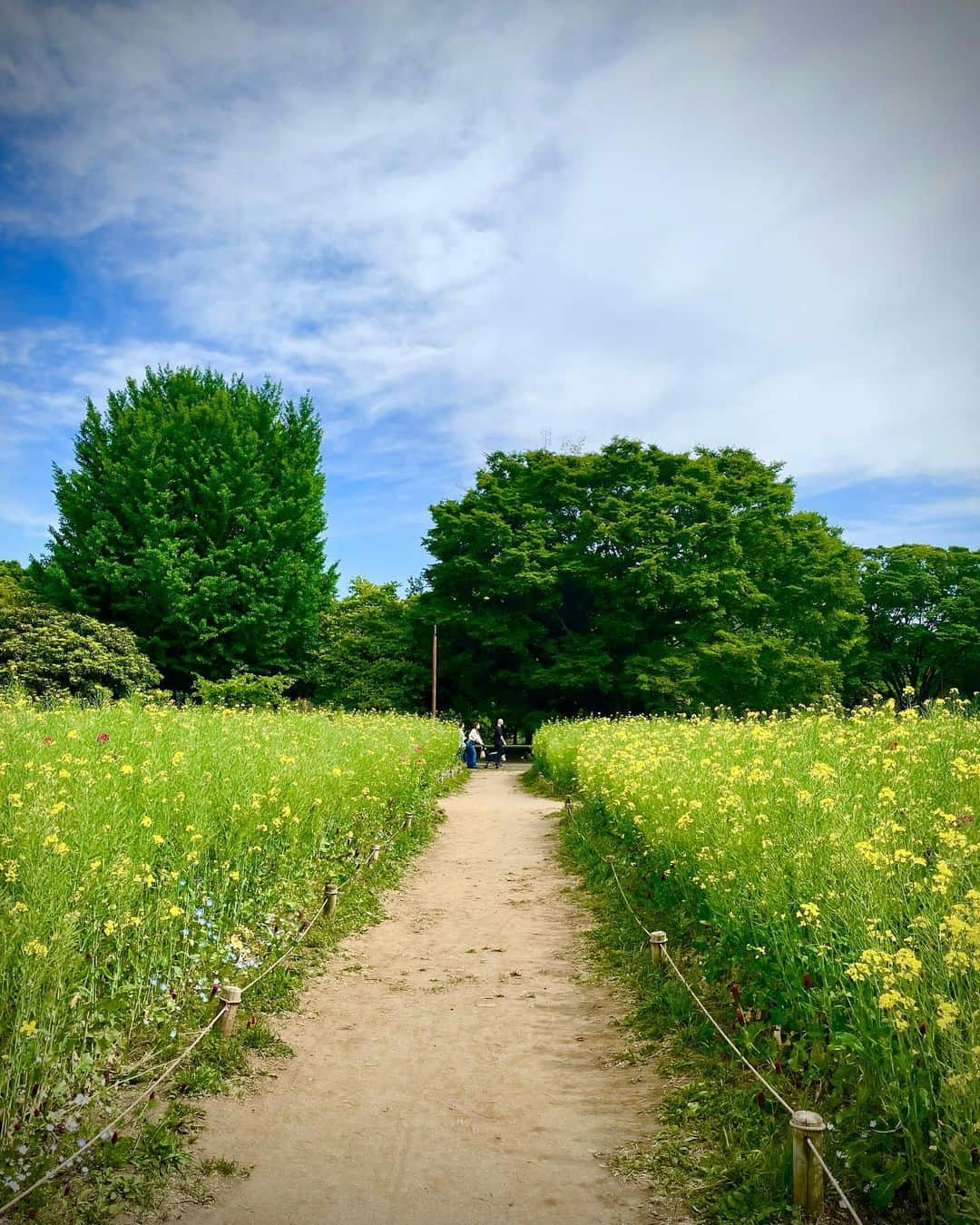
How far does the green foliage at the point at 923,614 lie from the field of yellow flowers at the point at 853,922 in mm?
36451

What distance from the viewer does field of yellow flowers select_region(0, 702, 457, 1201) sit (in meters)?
3.37

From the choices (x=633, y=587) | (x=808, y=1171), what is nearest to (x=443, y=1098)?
(x=808, y=1171)

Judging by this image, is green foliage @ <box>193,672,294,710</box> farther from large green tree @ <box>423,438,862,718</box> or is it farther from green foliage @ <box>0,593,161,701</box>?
large green tree @ <box>423,438,862,718</box>

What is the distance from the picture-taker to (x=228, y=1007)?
4.45 meters

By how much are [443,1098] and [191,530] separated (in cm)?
2626

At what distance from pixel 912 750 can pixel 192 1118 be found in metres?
5.98

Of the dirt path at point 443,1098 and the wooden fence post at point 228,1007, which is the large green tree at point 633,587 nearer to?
the dirt path at point 443,1098

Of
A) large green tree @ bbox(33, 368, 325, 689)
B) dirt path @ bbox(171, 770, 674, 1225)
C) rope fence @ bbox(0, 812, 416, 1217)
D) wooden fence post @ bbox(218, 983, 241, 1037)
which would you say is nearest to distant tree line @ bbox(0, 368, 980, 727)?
large green tree @ bbox(33, 368, 325, 689)

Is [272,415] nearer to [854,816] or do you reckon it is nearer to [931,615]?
[854,816]

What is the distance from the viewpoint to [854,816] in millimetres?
4914

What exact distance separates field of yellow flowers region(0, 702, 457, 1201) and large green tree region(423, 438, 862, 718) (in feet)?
73.5

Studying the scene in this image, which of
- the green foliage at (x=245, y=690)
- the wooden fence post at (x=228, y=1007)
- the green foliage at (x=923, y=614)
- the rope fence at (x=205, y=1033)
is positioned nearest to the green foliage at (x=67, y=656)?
the green foliage at (x=245, y=690)

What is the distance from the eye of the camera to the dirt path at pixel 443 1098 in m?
3.23

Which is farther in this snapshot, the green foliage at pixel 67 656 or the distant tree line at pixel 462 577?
the distant tree line at pixel 462 577
